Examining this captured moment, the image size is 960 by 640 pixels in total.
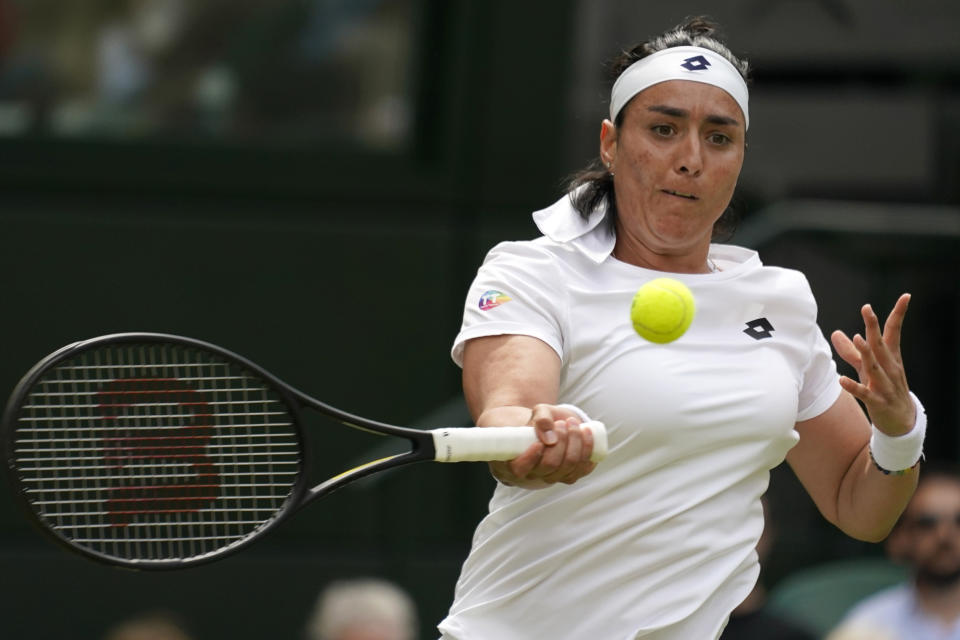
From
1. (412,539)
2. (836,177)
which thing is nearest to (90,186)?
(412,539)

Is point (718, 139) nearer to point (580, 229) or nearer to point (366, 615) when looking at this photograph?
point (580, 229)

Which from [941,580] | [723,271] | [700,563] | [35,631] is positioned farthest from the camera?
[35,631]

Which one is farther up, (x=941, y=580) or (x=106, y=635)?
(x=941, y=580)

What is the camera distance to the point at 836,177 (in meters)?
6.95

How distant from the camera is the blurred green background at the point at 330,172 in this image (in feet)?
22.3

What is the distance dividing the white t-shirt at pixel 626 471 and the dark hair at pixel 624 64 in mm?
129

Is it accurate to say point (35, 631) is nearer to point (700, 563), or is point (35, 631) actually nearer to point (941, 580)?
point (941, 580)

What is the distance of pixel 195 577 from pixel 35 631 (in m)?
0.66

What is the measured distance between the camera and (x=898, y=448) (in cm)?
313

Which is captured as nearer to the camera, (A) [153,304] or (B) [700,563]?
(B) [700,563]

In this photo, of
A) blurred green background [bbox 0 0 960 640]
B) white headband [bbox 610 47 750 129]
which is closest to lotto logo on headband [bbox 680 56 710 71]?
white headband [bbox 610 47 750 129]

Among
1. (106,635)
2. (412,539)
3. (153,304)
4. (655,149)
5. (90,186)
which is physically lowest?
(106,635)

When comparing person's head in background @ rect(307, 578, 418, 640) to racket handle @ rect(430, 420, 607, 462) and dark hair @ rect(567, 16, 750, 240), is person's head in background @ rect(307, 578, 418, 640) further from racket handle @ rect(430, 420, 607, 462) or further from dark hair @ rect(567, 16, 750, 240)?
racket handle @ rect(430, 420, 607, 462)

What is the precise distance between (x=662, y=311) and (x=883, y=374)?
0.48m
